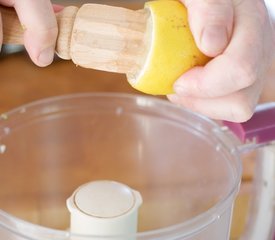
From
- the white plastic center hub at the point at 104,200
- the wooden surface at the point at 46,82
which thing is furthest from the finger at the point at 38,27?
the wooden surface at the point at 46,82

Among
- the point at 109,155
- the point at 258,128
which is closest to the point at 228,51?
the point at 258,128

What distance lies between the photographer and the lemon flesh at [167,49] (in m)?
0.33

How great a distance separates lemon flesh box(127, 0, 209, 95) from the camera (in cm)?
33

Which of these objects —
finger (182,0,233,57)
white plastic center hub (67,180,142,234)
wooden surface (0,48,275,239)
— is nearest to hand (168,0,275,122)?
finger (182,0,233,57)

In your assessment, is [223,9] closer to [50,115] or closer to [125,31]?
[125,31]

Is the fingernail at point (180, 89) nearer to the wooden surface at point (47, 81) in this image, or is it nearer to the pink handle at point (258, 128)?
the pink handle at point (258, 128)

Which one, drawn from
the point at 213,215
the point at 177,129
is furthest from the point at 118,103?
the point at 213,215

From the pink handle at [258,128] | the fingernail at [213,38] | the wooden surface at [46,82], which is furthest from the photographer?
the wooden surface at [46,82]

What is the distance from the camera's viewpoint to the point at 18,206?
20.6 inches

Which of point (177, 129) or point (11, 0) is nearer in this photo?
point (11, 0)

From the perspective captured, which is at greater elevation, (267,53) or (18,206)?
(267,53)

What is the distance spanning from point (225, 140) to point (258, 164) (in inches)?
1.2

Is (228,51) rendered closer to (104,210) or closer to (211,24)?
(211,24)

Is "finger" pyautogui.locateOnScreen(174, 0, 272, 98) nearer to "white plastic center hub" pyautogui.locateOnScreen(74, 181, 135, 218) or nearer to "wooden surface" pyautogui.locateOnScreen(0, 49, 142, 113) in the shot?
"white plastic center hub" pyautogui.locateOnScreen(74, 181, 135, 218)
